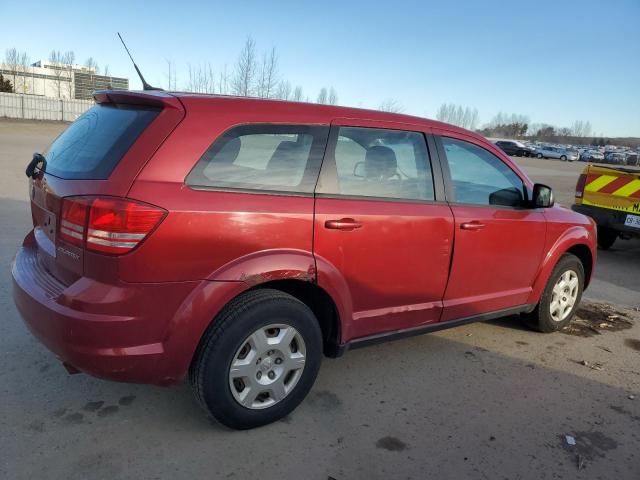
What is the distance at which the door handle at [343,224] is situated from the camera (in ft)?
9.38

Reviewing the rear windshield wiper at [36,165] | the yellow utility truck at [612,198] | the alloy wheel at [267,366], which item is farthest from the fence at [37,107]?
the alloy wheel at [267,366]

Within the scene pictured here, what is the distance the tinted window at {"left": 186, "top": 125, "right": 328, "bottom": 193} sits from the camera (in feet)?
8.44

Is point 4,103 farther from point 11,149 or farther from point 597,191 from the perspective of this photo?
point 597,191

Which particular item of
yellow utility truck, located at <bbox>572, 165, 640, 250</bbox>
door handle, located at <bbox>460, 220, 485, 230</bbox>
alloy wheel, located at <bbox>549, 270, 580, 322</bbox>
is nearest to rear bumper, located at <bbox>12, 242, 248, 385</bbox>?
door handle, located at <bbox>460, 220, 485, 230</bbox>

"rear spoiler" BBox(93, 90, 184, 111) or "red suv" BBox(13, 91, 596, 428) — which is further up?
"rear spoiler" BBox(93, 90, 184, 111)

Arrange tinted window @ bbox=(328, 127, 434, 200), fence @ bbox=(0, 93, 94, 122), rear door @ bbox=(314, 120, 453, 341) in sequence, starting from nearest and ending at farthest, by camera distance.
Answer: rear door @ bbox=(314, 120, 453, 341), tinted window @ bbox=(328, 127, 434, 200), fence @ bbox=(0, 93, 94, 122)

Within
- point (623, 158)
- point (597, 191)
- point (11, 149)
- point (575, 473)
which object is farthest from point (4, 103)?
point (623, 158)

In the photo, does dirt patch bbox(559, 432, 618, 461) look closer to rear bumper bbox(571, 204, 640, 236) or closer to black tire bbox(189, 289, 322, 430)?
black tire bbox(189, 289, 322, 430)

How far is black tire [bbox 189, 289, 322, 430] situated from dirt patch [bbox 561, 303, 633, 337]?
3092mm

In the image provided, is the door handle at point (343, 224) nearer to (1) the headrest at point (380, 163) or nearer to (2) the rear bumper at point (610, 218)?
(1) the headrest at point (380, 163)

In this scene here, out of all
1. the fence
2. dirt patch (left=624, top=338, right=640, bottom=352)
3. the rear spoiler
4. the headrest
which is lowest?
dirt patch (left=624, top=338, right=640, bottom=352)

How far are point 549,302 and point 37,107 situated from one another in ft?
145

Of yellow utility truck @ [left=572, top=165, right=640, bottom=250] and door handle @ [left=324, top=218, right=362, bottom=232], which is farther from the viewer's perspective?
yellow utility truck @ [left=572, top=165, right=640, bottom=250]

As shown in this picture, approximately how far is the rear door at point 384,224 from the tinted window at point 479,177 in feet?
0.70
